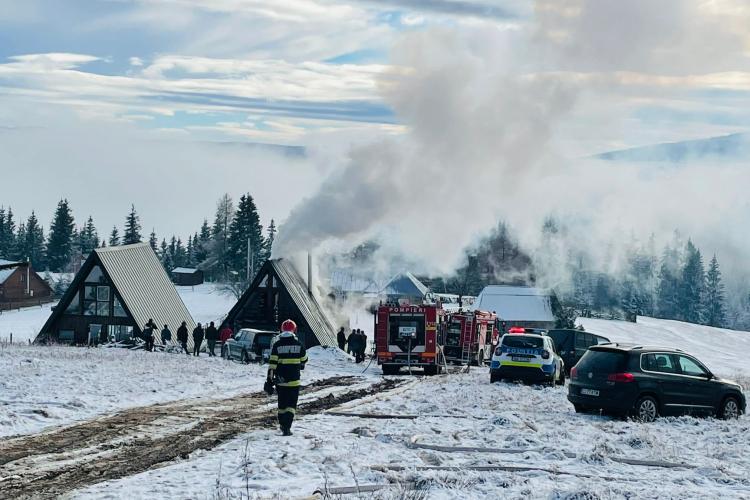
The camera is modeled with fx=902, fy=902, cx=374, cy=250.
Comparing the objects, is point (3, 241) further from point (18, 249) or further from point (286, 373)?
point (286, 373)

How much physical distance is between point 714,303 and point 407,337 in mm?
118684

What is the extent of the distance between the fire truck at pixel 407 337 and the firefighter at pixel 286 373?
18.7 metres

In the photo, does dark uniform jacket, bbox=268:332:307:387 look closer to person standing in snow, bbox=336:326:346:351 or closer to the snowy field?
the snowy field

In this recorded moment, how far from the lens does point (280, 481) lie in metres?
11.1

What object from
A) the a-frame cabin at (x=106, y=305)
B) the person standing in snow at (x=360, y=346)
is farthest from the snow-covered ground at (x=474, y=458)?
the a-frame cabin at (x=106, y=305)

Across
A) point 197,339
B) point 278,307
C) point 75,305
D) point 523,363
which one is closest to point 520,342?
point 523,363

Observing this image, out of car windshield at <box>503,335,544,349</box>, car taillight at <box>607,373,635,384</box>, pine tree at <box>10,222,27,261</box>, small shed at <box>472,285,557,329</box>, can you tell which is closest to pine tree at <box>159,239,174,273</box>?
pine tree at <box>10,222,27,261</box>

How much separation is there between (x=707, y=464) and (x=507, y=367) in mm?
13497

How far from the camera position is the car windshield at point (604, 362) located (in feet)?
62.2

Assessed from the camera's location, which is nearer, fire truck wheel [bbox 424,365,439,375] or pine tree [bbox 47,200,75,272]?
fire truck wheel [bbox 424,365,439,375]

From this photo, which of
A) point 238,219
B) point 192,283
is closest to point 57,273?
point 192,283

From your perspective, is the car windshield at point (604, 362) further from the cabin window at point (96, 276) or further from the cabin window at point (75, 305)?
the cabin window at point (75, 305)

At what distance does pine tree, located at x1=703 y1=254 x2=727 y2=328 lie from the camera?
13838 centimetres

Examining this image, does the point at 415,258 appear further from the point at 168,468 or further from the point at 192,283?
the point at 168,468
